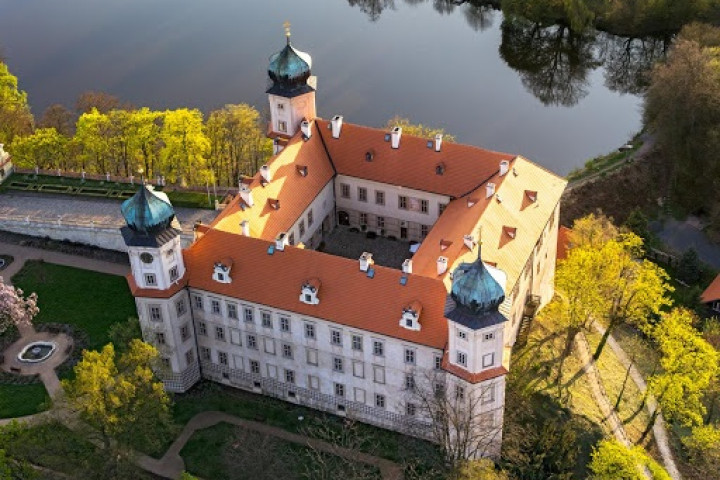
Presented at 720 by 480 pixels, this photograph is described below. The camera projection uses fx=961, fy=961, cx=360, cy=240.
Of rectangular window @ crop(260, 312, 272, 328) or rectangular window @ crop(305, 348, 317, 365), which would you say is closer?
rectangular window @ crop(260, 312, 272, 328)

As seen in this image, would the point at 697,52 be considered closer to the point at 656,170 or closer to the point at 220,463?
the point at 656,170

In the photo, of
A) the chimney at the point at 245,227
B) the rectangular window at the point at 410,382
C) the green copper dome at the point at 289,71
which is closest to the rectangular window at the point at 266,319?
the chimney at the point at 245,227

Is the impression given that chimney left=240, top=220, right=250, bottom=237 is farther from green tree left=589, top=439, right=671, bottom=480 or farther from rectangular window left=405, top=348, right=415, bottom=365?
green tree left=589, top=439, right=671, bottom=480

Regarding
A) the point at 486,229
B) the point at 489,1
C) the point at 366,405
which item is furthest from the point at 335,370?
the point at 489,1

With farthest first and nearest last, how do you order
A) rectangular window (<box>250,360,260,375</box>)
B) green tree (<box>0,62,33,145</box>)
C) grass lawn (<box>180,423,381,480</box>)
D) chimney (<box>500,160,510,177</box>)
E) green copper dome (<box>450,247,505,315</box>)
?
green tree (<box>0,62,33,145</box>), chimney (<box>500,160,510,177</box>), rectangular window (<box>250,360,260,375</box>), grass lawn (<box>180,423,381,480</box>), green copper dome (<box>450,247,505,315</box>)

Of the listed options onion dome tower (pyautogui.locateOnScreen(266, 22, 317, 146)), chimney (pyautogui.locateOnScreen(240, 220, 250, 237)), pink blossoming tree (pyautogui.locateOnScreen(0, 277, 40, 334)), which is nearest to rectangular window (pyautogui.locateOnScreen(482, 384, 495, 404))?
chimney (pyautogui.locateOnScreen(240, 220, 250, 237))

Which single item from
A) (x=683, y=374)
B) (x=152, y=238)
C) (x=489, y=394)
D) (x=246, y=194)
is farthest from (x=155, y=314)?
(x=683, y=374)
